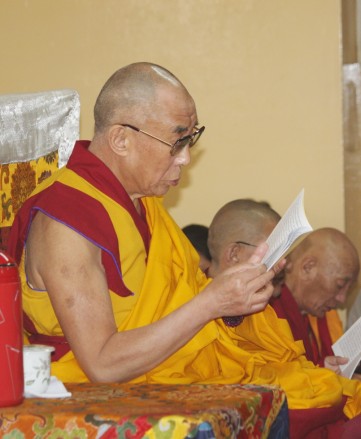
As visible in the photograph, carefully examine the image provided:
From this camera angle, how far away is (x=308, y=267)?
165 inches

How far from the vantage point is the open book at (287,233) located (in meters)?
2.22

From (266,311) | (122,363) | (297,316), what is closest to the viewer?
(122,363)

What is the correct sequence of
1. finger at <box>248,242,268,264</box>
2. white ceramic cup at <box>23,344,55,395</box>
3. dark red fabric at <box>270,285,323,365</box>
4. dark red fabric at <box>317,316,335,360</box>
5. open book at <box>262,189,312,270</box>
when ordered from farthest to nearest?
dark red fabric at <box>317,316,335,360</box> → dark red fabric at <box>270,285,323,365</box> → finger at <box>248,242,268,264</box> → open book at <box>262,189,312,270</box> → white ceramic cup at <box>23,344,55,395</box>

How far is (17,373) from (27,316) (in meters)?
0.76

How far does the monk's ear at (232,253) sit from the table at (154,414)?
146cm

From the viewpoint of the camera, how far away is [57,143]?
300cm

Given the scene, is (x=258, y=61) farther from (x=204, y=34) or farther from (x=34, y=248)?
(x=34, y=248)

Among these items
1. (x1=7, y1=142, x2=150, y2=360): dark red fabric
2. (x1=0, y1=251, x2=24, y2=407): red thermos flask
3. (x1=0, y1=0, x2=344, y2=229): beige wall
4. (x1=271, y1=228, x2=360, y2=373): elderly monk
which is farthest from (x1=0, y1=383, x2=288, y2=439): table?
(x1=0, y1=0, x2=344, y2=229): beige wall

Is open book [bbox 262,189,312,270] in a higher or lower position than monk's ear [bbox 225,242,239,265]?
higher

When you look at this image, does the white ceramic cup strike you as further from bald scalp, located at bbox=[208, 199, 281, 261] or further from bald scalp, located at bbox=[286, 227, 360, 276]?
bald scalp, located at bbox=[286, 227, 360, 276]

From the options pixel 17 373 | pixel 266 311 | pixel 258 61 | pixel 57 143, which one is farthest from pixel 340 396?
pixel 258 61

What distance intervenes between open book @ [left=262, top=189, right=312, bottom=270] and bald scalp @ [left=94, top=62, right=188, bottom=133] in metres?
0.51

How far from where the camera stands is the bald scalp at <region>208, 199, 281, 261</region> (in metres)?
3.35

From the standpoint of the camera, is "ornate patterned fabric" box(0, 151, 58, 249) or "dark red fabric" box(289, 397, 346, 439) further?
"ornate patterned fabric" box(0, 151, 58, 249)
